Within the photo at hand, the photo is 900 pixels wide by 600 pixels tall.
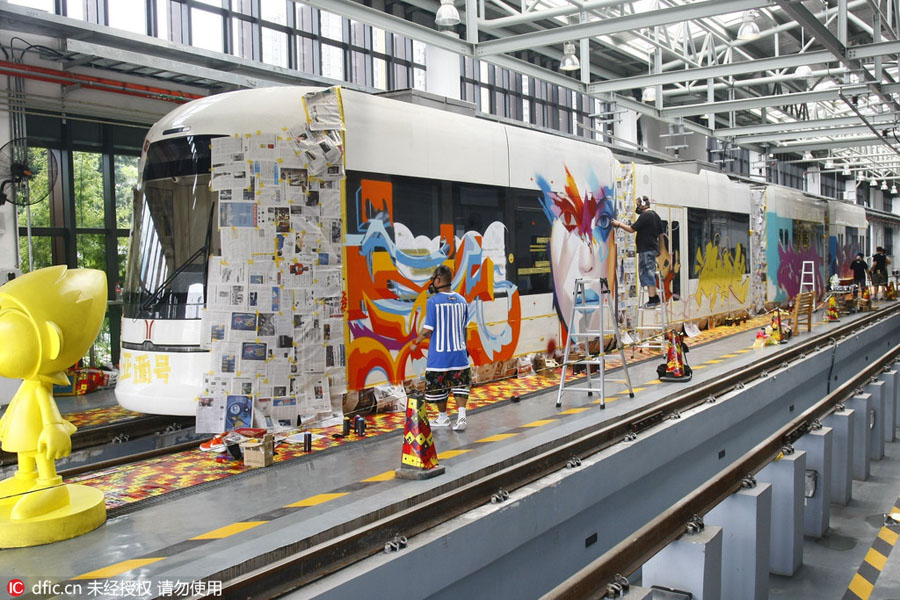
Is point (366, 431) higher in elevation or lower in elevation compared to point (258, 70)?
lower

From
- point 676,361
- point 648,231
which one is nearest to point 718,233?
point 648,231

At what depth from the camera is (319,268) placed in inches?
301

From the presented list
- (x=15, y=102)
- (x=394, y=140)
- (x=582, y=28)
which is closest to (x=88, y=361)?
(x=15, y=102)

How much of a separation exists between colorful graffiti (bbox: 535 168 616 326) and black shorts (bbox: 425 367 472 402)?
4.01 metres

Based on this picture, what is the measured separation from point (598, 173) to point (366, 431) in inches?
260

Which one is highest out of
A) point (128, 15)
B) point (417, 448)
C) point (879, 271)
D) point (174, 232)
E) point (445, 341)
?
point (128, 15)

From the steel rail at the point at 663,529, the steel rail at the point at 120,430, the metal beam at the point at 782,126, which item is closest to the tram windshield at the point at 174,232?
the steel rail at the point at 120,430

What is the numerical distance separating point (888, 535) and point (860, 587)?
1.09m

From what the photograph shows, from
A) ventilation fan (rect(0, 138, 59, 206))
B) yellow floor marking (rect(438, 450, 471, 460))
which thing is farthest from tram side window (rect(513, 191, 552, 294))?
ventilation fan (rect(0, 138, 59, 206))

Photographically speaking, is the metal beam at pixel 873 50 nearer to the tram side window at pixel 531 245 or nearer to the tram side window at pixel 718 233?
Result: the tram side window at pixel 718 233

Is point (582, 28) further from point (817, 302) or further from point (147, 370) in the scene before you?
point (817, 302)

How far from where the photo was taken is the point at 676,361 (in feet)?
33.3

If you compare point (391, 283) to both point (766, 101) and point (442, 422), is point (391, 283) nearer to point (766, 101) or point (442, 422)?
point (442, 422)

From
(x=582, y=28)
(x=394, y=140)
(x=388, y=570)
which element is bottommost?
(x=388, y=570)
